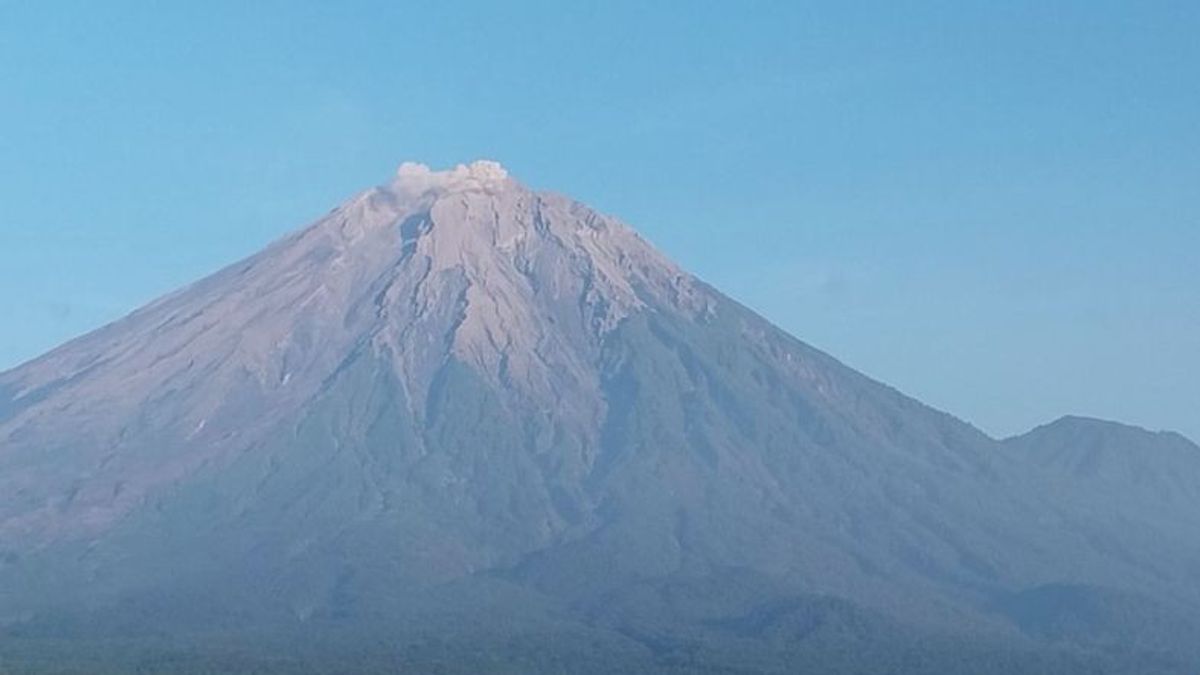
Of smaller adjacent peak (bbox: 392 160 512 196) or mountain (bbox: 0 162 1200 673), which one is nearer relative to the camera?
mountain (bbox: 0 162 1200 673)

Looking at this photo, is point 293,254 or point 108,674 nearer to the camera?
point 108,674

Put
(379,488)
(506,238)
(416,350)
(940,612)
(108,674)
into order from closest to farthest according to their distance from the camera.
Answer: (108,674), (940,612), (379,488), (416,350), (506,238)

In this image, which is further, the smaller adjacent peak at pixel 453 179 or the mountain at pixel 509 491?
the smaller adjacent peak at pixel 453 179

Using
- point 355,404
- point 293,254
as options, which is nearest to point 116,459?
point 355,404

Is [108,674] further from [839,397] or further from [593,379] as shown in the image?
[839,397]
